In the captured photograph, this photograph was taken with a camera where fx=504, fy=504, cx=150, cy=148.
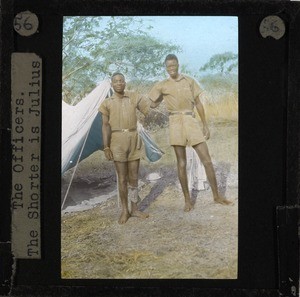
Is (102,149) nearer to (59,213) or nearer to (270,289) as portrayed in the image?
(59,213)

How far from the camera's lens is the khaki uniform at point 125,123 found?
100cm

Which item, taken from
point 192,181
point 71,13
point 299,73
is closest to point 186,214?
point 192,181

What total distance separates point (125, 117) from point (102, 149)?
0.26 ft

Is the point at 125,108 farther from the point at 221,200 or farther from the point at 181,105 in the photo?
the point at 221,200

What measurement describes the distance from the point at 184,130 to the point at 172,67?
0.13 metres

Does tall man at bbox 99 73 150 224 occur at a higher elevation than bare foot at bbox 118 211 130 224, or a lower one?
higher

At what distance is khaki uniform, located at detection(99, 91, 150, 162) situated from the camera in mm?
1003

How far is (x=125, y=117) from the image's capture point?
1006 mm

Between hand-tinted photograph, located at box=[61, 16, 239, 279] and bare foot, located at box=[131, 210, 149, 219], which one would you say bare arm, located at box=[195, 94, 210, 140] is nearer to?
hand-tinted photograph, located at box=[61, 16, 239, 279]

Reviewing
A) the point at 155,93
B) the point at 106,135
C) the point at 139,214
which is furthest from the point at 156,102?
the point at 139,214

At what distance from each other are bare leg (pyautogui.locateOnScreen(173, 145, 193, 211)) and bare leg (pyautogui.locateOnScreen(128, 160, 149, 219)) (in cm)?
8

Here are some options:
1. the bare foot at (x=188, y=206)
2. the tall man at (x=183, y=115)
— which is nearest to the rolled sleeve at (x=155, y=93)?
the tall man at (x=183, y=115)

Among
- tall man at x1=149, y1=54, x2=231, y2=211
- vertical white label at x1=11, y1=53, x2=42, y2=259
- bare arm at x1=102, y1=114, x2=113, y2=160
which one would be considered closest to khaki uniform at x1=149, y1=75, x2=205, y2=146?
tall man at x1=149, y1=54, x2=231, y2=211

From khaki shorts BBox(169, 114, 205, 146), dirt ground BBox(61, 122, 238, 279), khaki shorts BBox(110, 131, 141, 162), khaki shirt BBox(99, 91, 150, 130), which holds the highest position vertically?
khaki shirt BBox(99, 91, 150, 130)
